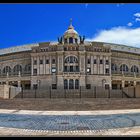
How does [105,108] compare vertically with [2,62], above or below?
below

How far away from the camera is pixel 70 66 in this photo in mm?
64562

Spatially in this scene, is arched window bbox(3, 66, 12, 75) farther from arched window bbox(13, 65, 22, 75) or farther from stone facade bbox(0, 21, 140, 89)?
stone facade bbox(0, 21, 140, 89)

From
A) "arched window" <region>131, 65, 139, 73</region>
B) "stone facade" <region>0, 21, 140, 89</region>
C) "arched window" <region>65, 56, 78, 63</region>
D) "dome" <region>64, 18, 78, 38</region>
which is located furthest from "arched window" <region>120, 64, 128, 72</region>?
"dome" <region>64, 18, 78, 38</region>

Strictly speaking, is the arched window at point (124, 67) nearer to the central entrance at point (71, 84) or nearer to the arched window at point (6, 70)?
the central entrance at point (71, 84)

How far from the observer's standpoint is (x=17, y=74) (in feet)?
235

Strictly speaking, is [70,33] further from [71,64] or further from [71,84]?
[71,84]

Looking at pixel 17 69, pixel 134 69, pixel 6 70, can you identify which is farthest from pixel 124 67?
pixel 6 70

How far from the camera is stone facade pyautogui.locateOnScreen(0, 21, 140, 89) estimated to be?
63.6m

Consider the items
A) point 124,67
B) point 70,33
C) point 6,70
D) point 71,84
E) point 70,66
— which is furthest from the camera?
point 6,70
